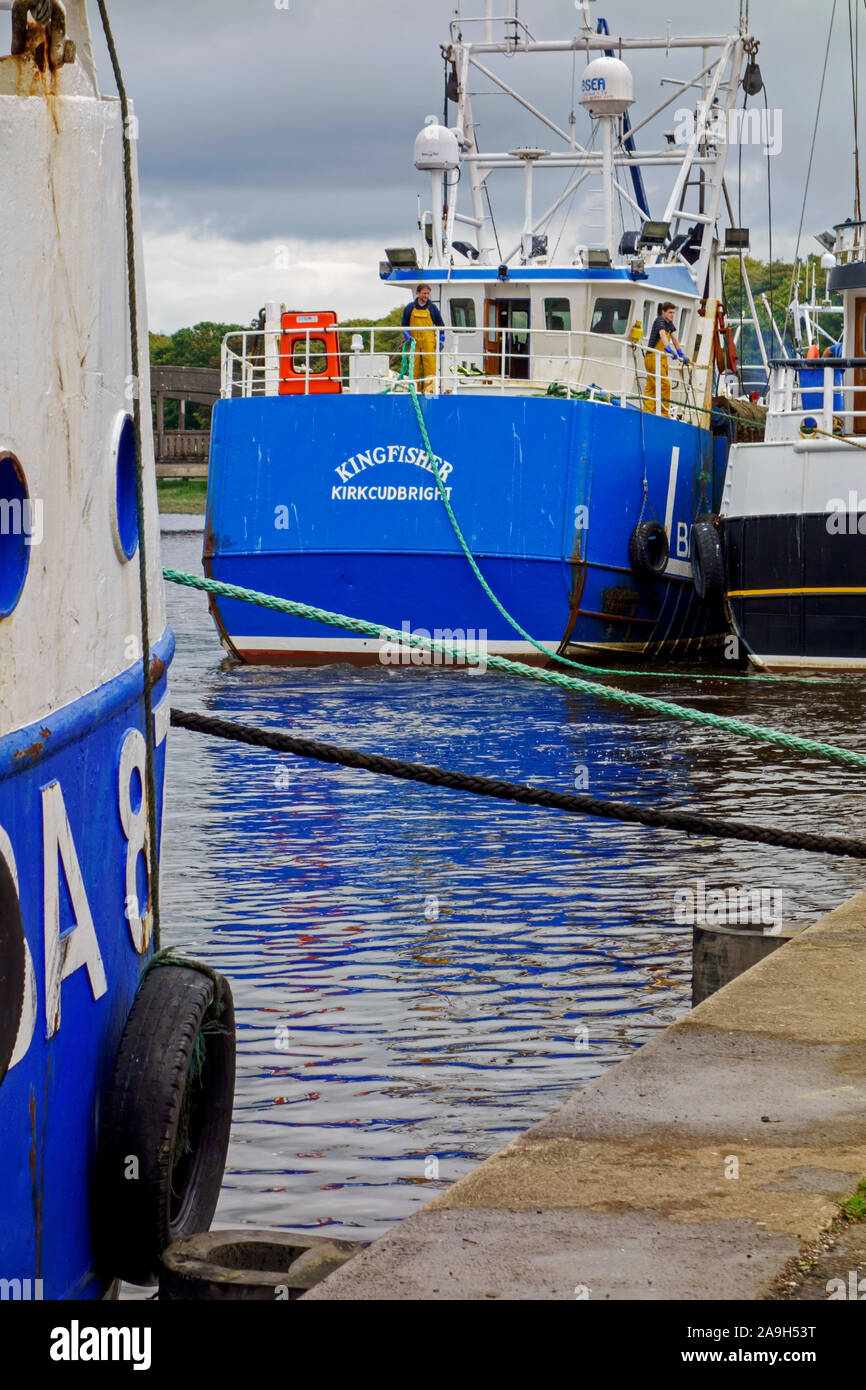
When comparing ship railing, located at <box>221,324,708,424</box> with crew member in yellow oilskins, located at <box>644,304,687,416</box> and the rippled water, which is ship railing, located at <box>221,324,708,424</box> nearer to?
crew member in yellow oilskins, located at <box>644,304,687,416</box>

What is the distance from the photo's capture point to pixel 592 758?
1327 cm

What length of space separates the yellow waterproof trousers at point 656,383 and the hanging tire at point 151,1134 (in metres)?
16.3

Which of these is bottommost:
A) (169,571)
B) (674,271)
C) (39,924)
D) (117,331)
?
(39,924)

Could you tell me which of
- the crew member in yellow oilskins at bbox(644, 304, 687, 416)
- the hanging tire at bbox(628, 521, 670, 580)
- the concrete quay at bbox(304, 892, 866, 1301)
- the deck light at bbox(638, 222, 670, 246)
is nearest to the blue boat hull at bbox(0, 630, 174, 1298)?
the concrete quay at bbox(304, 892, 866, 1301)

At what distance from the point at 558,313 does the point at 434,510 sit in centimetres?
430

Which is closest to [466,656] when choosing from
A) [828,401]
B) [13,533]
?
[13,533]

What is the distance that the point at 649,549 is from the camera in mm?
19359

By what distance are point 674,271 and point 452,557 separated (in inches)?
250

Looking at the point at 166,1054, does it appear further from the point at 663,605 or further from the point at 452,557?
the point at 663,605

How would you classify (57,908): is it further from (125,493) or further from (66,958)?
(125,493)

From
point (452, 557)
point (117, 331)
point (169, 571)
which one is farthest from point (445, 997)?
point (452, 557)

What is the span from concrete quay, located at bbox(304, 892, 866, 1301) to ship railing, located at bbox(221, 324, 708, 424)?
13.6 m

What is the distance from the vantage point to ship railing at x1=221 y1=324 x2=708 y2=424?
1878 cm

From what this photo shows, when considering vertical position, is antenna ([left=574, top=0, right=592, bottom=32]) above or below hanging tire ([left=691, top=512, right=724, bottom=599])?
above
